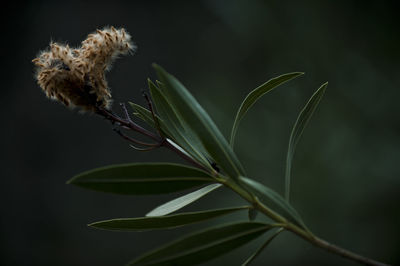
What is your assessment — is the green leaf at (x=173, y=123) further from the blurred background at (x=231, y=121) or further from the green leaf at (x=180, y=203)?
the blurred background at (x=231, y=121)

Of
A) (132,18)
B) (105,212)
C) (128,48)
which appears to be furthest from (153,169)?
(132,18)

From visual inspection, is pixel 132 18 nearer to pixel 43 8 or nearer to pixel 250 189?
pixel 43 8

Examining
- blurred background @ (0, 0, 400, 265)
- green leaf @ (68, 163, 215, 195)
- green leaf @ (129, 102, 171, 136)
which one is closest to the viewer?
green leaf @ (68, 163, 215, 195)

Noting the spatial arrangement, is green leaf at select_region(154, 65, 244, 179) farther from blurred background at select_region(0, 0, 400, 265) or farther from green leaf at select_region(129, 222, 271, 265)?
blurred background at select_region(0, 0, 400, 265)

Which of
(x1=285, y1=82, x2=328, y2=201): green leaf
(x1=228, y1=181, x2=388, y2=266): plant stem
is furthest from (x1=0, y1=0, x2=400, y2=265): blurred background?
(x1=228, y1=181, x2=388, y2=266): plant stem

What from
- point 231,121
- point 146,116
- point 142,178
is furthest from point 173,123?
point 231,121

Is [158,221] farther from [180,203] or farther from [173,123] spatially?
[173,123]

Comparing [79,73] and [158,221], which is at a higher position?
[79,73]
